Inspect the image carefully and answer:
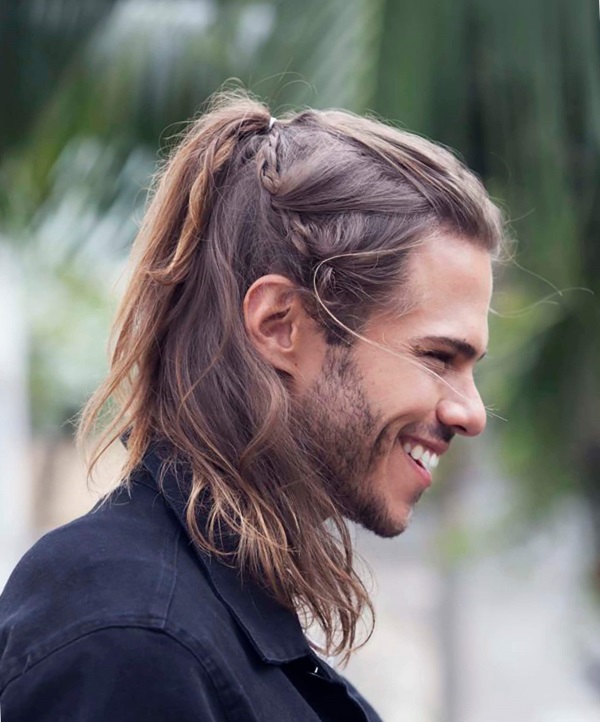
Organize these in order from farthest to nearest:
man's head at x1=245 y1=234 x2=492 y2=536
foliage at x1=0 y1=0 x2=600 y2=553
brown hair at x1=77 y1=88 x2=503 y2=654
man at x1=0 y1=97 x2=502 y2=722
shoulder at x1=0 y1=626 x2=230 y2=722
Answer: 1. foliage at x1=0 y1=0 x2=600 y2=553
2. man's head at x1=245 y1=234 x2=492 y2=536
3. brown hair at x1=77 y1=88 x2=503 y2=654
4. man at x1=0 y1=97 x2=502 y2=722
5. shoulder at x1=0 y1=626 x2=230 y2=722

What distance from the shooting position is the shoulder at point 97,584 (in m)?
1.16

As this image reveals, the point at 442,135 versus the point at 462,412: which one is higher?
the point at 442,135

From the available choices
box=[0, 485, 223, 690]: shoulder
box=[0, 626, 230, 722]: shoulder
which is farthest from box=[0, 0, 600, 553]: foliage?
box=[0, 626, 230, 722]: shoulder

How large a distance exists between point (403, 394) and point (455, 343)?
117 mm

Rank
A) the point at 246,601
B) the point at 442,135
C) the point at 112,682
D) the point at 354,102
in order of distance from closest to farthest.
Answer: the point at 112,682, the point at 246,601, the point at 354,102, the point at 442,135

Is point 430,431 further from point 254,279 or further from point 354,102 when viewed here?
point 354,102

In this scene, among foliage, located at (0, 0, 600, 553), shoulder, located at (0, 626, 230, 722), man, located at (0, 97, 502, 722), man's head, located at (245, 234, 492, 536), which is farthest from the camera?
foliage, located at (0, 0, 600, 553)

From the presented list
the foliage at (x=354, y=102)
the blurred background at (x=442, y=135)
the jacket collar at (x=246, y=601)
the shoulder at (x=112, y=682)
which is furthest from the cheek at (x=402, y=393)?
the foliage at (x=354, y=102)

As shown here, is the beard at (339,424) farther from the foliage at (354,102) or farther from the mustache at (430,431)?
Answer: the foliage at (354,102)

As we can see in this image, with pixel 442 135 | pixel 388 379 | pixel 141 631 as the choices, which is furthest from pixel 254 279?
pixel 442 135

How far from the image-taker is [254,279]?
157 centimetres

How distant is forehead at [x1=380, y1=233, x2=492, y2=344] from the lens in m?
1.59

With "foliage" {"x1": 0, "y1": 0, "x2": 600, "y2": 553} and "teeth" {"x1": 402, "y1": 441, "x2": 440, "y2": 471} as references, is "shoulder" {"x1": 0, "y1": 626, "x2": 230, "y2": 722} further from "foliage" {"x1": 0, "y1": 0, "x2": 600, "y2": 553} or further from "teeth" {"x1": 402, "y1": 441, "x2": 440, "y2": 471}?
"foliage" {"x1": 0, "y1": 0, "x2": 600, "y2": 553}

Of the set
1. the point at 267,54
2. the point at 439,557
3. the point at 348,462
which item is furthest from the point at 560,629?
the point at 348,462
